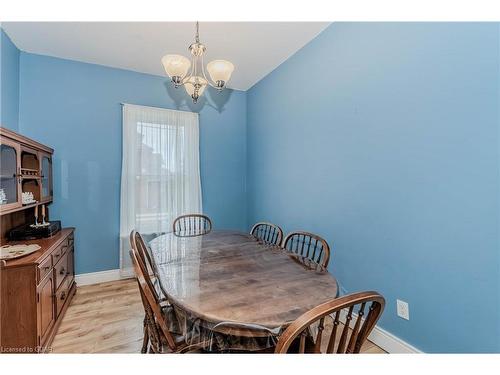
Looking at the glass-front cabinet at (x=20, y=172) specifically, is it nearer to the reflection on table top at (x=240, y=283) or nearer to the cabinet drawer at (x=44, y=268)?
the cabinet drawer at (x=44, y=268)

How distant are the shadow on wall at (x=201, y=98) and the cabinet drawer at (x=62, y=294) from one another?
2.40 m

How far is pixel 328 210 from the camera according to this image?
7.41ft

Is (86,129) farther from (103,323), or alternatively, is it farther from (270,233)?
(270,233)

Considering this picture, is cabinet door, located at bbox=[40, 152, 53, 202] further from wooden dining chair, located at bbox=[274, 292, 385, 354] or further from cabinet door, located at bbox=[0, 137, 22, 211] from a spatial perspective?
wooden dining chair, located at bbox=[274, 292, 385, 354]

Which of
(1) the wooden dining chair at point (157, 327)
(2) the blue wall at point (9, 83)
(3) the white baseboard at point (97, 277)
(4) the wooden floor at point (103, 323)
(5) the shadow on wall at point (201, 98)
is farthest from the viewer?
(5) the shadow on wall at point (201, 98)

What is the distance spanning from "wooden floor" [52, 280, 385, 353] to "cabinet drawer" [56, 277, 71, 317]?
0.46 ft

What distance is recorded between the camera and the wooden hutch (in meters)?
1.51

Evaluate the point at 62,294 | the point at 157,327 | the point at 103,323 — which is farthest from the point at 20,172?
the point at 157,327

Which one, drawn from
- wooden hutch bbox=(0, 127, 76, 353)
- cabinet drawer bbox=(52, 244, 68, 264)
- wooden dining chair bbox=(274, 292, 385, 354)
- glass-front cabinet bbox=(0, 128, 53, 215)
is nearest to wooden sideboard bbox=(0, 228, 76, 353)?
wooden hutch bbox=(0, 127, 76, 353)

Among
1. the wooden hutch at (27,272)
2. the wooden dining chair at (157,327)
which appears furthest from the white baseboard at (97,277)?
the wooden dining chair at (157,327)

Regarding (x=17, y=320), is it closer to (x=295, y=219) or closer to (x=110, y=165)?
(x=110, y=165)

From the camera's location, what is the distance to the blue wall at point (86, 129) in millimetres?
2662

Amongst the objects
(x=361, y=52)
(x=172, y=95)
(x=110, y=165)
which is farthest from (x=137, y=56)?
(x=361, y=52)

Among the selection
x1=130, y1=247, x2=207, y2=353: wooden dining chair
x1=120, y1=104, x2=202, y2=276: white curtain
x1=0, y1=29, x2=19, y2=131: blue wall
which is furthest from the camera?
x1=120, y1=104, x2=202, y2=276: white curtain
